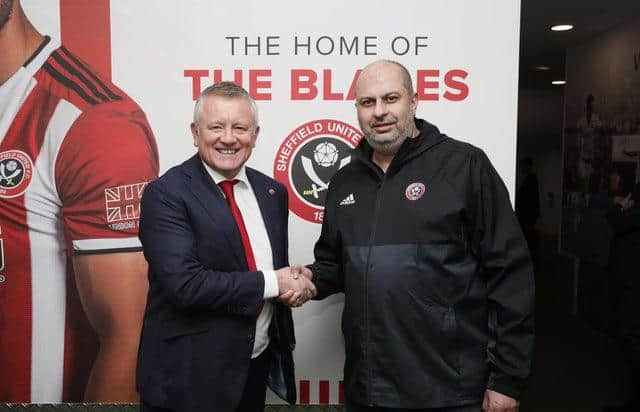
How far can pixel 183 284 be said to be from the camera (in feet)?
5.17

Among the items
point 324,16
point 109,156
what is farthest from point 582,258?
point 109,156

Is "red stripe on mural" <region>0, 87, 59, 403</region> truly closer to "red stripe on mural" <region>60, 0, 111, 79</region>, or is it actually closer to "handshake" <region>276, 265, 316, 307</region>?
"red stripe on mural" <region>60, 0, 111, 79</region>

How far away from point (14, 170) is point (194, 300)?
1.26 metres

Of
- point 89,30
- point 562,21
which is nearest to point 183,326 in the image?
point 89,30

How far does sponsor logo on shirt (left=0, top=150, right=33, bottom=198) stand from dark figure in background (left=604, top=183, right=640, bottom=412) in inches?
143

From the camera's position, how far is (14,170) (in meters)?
2.30

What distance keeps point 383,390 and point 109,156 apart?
1469 mm

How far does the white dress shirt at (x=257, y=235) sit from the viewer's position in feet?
5.83

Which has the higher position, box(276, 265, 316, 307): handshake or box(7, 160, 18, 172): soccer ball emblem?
box(7, 160, 18, 172): soccer ball emblem

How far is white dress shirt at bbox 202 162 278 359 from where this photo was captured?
178cm

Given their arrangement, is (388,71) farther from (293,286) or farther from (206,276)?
(206,276)

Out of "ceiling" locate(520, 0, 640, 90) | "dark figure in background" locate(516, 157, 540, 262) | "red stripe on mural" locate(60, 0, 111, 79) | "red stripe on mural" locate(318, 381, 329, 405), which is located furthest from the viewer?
"dark figure in background" locate(516, 157, 540, 262)

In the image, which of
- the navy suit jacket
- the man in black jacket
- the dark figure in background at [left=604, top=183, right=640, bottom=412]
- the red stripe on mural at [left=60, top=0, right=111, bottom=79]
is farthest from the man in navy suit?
the dark figure in background at [left=604, top=183, right=640, bottom=412]

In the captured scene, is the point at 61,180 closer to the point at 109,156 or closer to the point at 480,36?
the point at 109,156
